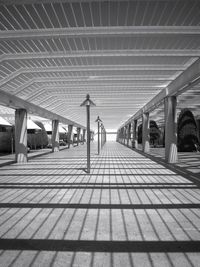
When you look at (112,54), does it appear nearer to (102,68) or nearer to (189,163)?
(102,68)

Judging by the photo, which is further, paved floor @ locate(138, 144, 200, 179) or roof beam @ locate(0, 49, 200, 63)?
paved floor @ locate(138, 144, 200, 179)

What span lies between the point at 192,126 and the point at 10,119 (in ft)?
71.7

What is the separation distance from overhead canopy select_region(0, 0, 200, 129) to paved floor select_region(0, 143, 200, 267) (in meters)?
4.60

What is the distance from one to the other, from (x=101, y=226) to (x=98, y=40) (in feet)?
20.3

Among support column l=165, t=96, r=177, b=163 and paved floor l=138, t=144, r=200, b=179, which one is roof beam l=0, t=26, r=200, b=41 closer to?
paved floor l=138, t=144, r=200, b=179

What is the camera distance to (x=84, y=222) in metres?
4.42

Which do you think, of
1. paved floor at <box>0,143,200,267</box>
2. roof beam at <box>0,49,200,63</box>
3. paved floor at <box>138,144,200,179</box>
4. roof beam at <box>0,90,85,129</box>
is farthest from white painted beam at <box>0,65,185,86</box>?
paved floor at <box>0,143,200,267</box>

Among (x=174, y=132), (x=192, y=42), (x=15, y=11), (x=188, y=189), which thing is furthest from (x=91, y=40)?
(x=174, y=132)

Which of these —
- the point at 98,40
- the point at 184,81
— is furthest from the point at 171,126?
the point at 98,40

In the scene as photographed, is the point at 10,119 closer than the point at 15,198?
No

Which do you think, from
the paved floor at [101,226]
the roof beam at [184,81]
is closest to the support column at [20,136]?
the paved floor at [101,226]

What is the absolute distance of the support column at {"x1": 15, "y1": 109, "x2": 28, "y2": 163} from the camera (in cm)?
1527

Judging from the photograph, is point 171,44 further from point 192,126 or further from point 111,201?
point 192,126

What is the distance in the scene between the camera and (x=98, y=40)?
8.05m
